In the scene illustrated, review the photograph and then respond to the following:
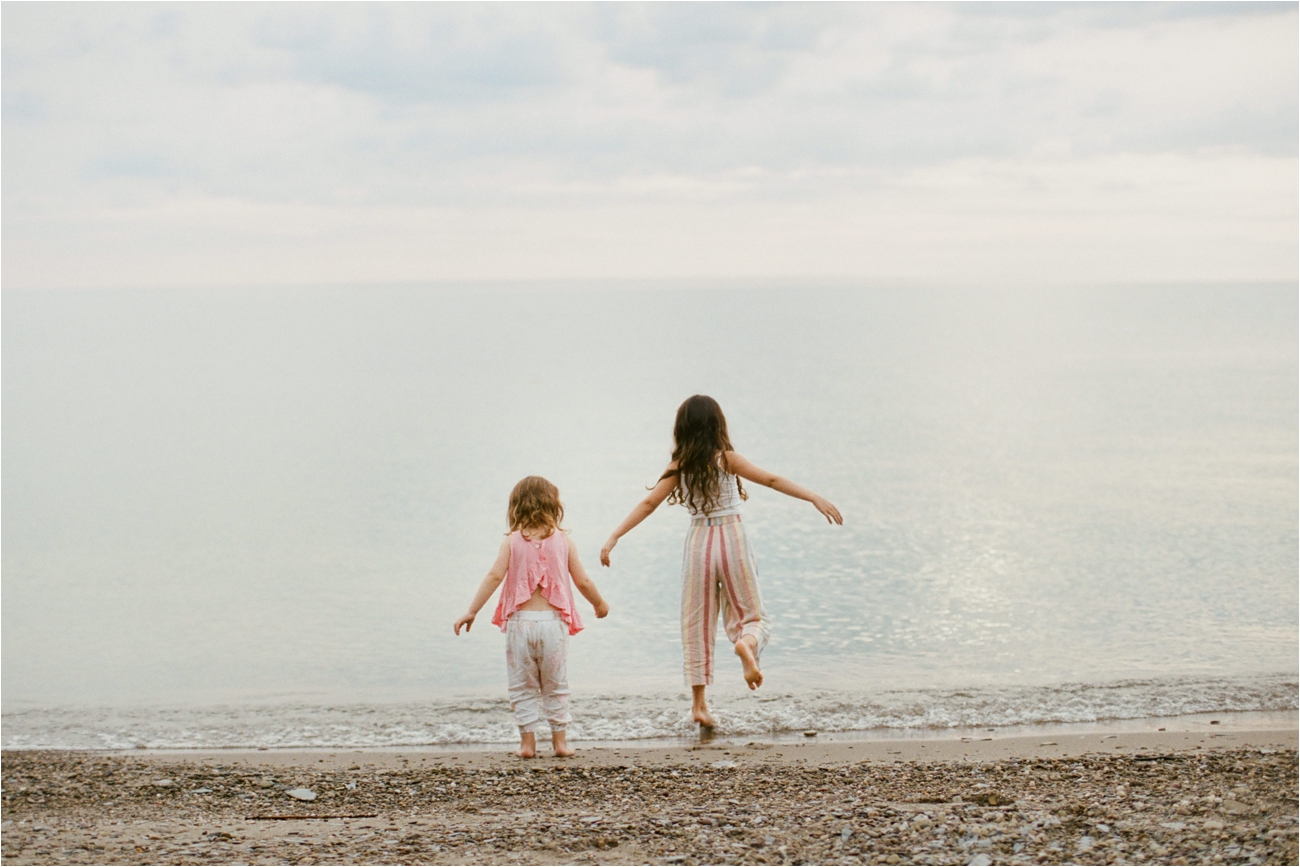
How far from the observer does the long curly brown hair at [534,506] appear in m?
6.84

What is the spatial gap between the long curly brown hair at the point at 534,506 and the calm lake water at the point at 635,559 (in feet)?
7.84

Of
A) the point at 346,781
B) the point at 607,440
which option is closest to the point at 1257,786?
the point at 346,781

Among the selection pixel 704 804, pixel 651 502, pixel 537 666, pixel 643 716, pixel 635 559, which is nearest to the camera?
pixel 704 804

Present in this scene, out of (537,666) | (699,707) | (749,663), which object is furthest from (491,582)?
(699,707)

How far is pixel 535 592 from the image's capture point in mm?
6953

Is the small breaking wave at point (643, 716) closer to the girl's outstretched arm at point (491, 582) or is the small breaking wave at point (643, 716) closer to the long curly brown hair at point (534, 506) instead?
the girl's outstretched arm at point (491, 582)

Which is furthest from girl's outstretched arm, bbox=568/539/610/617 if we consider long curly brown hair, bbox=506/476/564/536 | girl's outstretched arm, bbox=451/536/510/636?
girl's outstretched arm, bbox=451/536/510/636

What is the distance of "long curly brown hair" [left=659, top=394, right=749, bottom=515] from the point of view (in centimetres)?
714

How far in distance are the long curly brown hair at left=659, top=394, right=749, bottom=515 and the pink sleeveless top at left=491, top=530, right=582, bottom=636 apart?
79 cm

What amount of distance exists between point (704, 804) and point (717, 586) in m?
1.85

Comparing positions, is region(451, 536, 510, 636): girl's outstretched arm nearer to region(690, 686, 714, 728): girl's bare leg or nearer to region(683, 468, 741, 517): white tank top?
region(683, 468, 741, 517): white tank top

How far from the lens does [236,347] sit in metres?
93.8

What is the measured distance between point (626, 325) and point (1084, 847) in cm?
11388

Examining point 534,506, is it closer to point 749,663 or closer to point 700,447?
point 700,447
